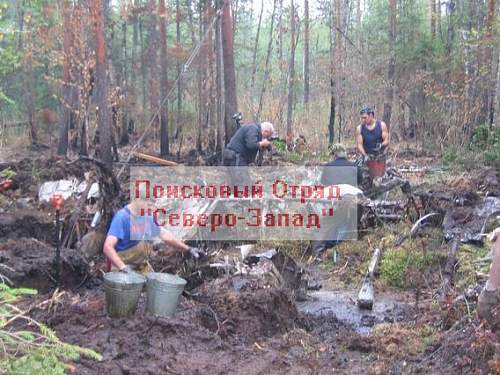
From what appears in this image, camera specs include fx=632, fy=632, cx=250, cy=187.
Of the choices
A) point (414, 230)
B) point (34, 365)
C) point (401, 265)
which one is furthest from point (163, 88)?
point (34, 365)

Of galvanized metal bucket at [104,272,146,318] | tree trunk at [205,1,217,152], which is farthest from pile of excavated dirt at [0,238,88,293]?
tree trunk at [205,1,217,152]

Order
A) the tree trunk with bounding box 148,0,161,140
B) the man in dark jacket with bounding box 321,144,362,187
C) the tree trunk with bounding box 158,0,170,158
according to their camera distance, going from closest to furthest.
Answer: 1. the man in dark jacket with bounding box 321,144,362,187
2. the tree trunk with bounding box 158,0,170,158
3. the tree trunk with bounding box 148,0,161,140

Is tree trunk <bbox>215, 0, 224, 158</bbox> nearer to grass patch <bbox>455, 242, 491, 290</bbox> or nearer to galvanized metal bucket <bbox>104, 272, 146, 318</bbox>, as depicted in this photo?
grass patch <bbox>455, 242, 491, 290</bbox>

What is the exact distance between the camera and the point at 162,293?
5.50m

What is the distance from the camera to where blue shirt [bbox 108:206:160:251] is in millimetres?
6195

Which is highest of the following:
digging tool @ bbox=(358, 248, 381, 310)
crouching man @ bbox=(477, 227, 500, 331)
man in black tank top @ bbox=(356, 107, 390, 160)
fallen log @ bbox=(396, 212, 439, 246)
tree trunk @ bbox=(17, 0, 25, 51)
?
tree trunk @ bbox=(17, 0, 25, 51)

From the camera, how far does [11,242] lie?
8625 millimetres

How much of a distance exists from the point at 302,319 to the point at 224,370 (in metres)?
1.78

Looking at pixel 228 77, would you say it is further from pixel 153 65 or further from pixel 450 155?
pixel 153 65

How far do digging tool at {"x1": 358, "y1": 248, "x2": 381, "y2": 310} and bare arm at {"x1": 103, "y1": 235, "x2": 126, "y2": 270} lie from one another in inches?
111

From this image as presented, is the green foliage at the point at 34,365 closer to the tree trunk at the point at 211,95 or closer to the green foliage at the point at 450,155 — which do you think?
the green foliage at the point at 450,155

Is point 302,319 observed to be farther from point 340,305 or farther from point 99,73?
point 99,73

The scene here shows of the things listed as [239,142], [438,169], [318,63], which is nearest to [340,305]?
[239,142]

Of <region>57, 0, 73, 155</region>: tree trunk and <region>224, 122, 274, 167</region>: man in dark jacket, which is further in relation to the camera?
<region>57, 0, 73, 155</region>: tree trunk
